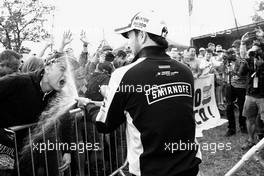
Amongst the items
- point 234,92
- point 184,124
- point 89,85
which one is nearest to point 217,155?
point 234,92

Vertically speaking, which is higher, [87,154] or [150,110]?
[150,110]

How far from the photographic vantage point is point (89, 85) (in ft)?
18.4

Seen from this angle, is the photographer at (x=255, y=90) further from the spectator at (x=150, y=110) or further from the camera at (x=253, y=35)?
the spectator at (x=150, y=110)

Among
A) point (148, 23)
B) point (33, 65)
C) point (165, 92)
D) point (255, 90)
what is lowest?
point (255, 90)

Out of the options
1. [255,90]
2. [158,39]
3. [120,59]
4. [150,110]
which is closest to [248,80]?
[255,90]

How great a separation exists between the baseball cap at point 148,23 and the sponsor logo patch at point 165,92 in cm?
40

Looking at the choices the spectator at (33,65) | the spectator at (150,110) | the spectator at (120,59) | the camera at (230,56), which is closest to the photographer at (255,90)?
the camera at (230,56)

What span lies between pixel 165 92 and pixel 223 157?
4.57 meters

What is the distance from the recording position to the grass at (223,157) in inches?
213

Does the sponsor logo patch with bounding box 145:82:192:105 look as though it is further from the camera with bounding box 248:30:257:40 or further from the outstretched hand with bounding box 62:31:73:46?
the camera with bounding box 248:30:257:40

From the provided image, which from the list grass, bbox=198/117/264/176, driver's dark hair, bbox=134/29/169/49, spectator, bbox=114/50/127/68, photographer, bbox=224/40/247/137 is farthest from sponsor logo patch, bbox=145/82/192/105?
photographer, bbox=224/40/247/137

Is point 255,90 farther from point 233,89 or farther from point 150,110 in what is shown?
point 150,110

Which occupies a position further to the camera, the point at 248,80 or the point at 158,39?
the point at 248,80

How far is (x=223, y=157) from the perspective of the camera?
6.28m
